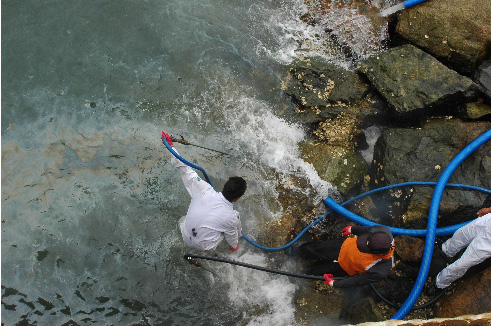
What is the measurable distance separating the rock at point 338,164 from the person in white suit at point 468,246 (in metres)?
1.41

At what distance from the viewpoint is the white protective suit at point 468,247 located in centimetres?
410

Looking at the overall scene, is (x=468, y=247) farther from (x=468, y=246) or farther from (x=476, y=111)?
(x=476, y=111)

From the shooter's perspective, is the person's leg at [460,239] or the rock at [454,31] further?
the rock at [454,31]

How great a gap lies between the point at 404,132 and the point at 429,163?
573mm

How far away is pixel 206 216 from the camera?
3.86 metres

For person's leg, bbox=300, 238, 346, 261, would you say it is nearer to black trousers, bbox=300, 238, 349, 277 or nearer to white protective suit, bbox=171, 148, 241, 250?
black trousers, bbox=300, 238, 349, 277

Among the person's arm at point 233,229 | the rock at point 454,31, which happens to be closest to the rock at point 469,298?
the person's arm at point 233,229

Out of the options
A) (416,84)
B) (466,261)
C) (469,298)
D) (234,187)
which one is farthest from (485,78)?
(234,187)

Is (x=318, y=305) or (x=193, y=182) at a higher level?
(x=193, y=182)

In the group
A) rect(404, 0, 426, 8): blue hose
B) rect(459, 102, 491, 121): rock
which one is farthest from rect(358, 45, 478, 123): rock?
rect(404, 0, 426, 8): blue hose

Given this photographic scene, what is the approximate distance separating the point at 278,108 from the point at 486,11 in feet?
11.9

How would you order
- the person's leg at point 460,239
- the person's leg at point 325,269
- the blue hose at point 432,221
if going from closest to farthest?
the person's leg at point 460,239, the blue hose at point 432,221, the person's leg at point 325,269

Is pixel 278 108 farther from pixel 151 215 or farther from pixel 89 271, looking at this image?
pixel 89 271

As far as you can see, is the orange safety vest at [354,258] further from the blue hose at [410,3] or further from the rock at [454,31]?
the blue hose at [410,3]
